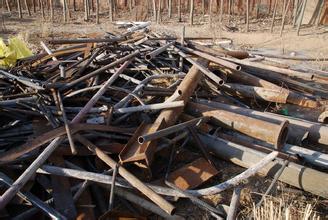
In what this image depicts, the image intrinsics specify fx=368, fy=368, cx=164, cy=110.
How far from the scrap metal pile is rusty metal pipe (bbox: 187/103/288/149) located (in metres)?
0.01

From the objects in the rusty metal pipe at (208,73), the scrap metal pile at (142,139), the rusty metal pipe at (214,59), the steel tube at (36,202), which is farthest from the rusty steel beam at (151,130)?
the steel tube at (36,202)

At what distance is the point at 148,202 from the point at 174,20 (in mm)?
15560

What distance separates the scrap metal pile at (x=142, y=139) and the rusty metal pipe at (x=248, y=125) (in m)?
0.01

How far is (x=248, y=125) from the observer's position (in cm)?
420

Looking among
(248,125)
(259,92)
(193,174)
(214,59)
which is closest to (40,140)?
(193,174)

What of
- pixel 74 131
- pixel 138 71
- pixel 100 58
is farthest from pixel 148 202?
pixel 100 58

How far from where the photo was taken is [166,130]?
3.73m

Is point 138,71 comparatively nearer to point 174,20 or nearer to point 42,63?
point 42,63

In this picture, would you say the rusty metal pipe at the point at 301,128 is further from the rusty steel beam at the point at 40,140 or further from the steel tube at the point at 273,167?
the rusty steel beam at the point at 40,140

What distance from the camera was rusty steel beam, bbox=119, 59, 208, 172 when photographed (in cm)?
366

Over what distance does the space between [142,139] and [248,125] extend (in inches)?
53.9

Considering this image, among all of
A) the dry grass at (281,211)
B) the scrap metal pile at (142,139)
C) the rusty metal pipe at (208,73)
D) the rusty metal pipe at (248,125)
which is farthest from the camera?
the rusty metal pipe at (208,73)

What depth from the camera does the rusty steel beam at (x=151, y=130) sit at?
12.0 ft

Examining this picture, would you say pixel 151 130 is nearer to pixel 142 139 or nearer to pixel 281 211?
pixel 142 139
